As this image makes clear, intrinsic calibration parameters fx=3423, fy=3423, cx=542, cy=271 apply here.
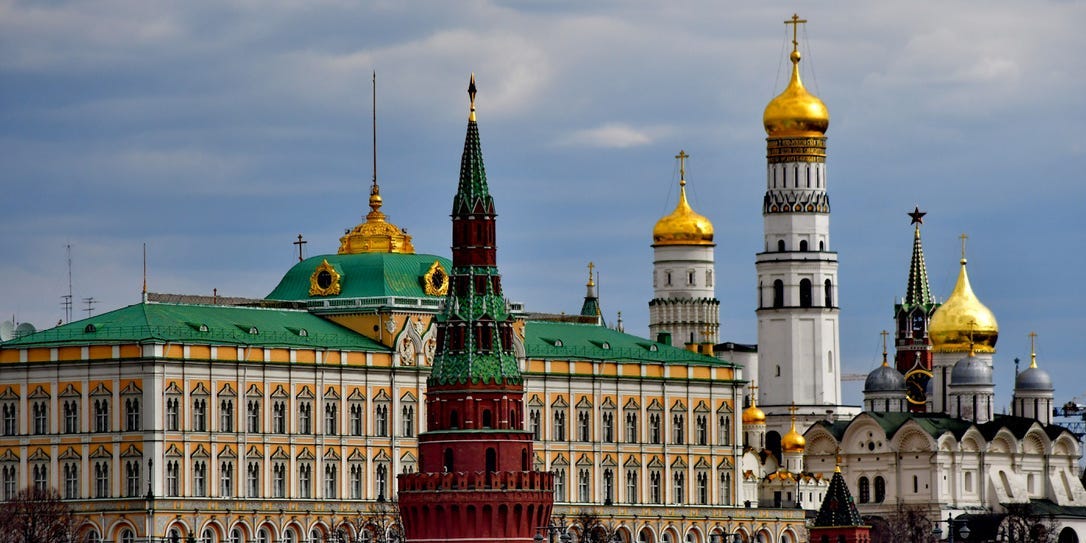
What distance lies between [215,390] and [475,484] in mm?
Result: 32182

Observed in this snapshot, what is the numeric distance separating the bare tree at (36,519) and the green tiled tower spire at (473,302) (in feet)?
77.3

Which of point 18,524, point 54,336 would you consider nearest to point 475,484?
point 18,524

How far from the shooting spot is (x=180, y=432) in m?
194

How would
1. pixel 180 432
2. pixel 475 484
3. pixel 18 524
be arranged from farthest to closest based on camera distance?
1. pixel 180 432
2. pixel 18 524
3. pixel 475 484

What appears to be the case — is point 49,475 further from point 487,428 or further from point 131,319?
point 487,428

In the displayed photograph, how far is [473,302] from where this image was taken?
171 meters

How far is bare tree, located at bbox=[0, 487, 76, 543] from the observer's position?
584ft

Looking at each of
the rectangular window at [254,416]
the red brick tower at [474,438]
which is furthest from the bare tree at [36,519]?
the red brick tower at [474,438]

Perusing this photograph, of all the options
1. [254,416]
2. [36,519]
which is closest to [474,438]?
[36,519]

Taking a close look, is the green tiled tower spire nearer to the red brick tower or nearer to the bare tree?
the red brick tower

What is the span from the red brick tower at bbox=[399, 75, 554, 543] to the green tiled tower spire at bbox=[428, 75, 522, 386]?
50 mm

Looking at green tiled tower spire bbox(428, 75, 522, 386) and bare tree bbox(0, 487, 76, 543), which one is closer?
green tiled tower spire bbox(428, 75, 522, 386)

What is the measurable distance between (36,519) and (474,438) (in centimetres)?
2620

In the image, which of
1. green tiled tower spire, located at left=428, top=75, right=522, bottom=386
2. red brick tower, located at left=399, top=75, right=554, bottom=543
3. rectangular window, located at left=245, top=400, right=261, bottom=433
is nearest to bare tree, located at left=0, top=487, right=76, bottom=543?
rectangular window, located at left=245, top=400, right=261, bottom=433
